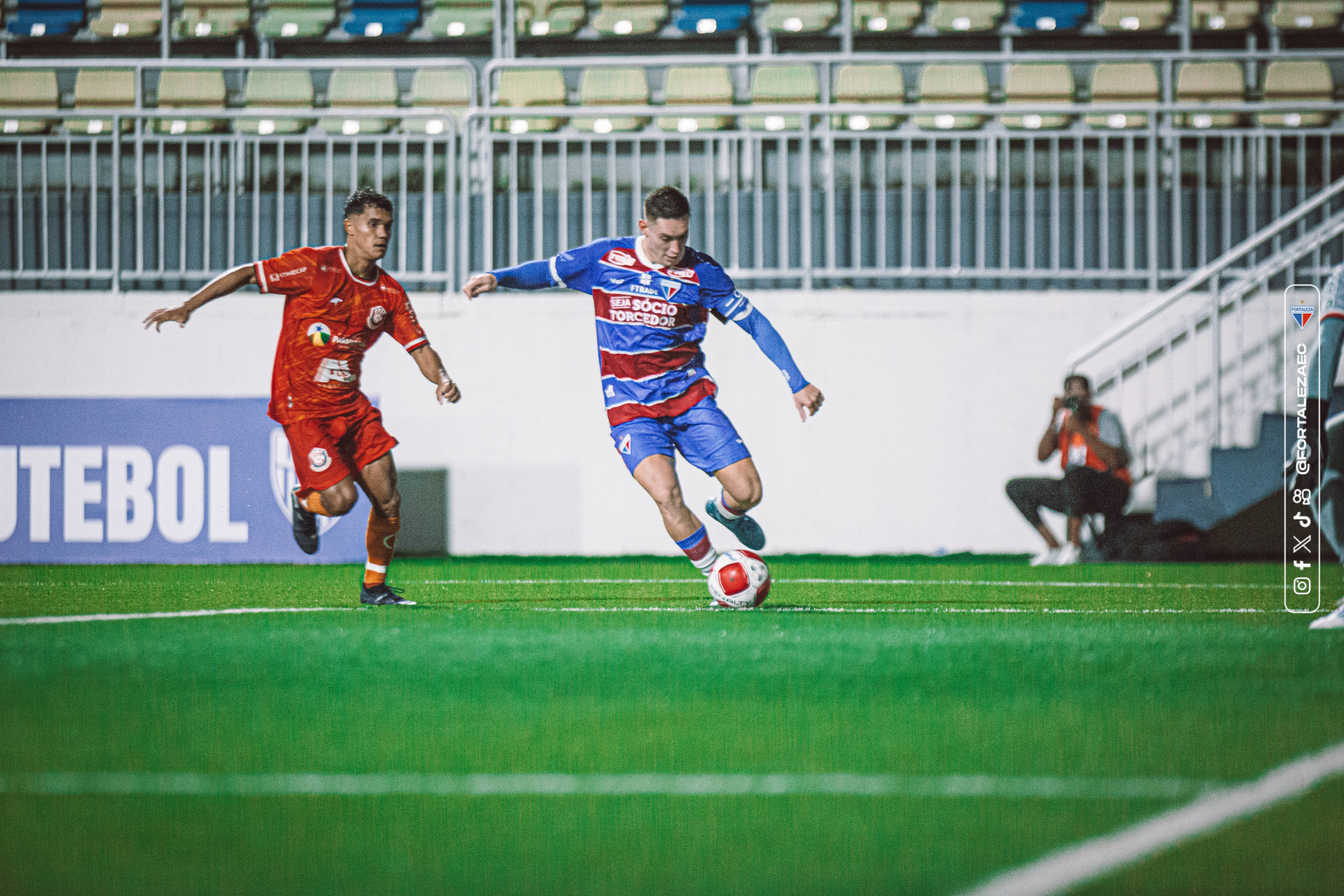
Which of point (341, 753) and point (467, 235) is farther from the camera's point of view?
point (467, 235)

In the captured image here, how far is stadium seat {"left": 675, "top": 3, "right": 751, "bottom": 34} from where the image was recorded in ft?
46.4

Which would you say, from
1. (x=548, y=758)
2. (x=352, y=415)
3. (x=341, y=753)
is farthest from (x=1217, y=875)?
(x=352, y=415)

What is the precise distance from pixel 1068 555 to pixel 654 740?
24.1 feet

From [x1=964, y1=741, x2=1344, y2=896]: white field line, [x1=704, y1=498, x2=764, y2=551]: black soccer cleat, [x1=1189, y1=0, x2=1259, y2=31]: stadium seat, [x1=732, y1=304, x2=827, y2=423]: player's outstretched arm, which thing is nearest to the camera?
[x1=964, y1=741, x2=1344, y2=896]: white field line

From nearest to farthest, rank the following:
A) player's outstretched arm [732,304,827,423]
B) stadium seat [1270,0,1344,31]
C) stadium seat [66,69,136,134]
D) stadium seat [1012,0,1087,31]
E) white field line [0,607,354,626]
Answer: white field line [0,607,354,626] < player's outstretched arm [732,304,827,423] < stadium seat [66,69,136,134] < stadium seat [1270,0,1344,31] < stadium seat [1012,0,1087,31]

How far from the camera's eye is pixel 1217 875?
2.29m

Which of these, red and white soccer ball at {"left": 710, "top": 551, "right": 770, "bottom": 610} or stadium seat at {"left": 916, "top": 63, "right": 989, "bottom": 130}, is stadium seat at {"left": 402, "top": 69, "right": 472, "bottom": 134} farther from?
red and white soccer ball at {"left": 710, "top": 551, "right": 770, "bottom": 610}

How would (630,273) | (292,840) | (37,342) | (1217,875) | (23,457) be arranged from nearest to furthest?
(1217,875) < (292,840) < (630,273) < (23,457) < (37,342)

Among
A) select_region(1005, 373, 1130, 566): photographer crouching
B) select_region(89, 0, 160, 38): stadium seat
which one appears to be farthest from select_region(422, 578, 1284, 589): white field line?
select_region(89, 0, 160, 38): stadium seat

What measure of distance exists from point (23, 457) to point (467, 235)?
11.0 feet

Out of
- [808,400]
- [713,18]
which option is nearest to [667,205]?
[808,400]

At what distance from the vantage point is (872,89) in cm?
1295

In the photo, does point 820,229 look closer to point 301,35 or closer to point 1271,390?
point 1271,390

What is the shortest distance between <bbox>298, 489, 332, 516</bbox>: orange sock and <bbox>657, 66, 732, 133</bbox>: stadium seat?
659 cm
